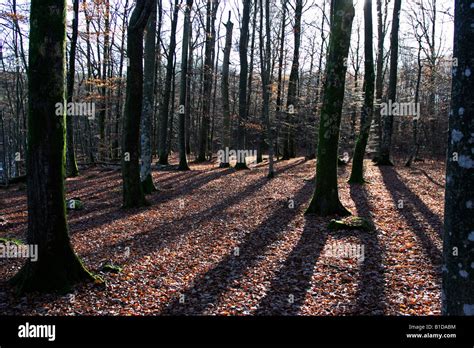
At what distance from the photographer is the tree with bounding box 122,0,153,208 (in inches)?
421

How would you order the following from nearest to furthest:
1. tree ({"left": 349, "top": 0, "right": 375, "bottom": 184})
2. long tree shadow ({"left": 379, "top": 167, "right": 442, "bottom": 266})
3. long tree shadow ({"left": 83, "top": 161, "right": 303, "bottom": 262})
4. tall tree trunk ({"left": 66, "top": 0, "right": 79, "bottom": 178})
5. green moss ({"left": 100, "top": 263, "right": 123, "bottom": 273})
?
1. green moss ({"left": 100, "top": 263, "right": 123, "bottom": 273})
2. long tree shadow ({"left": 379, "top": 167, "right": 442, "bottom": 266})
3. long tree shadow ({"left": 83, "top": 161, "right": 303, "bottom": 262})
4. tree ({"left": 349, "top": 0, "right": 375, "bottom": 184})
5. tall tree trunk ({"left": 66, "top": 0, "right": 79, "bottom": 178})

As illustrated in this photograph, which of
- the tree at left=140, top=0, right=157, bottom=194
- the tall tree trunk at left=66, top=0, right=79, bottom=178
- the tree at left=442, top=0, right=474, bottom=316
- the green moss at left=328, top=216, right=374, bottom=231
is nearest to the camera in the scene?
the tree at left=442, top=0, right=474, bottom=316

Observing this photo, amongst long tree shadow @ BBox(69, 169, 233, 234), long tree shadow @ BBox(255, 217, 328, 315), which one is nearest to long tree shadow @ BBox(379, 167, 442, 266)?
long tree shadow @ BBox(255, 217, 328, 315)

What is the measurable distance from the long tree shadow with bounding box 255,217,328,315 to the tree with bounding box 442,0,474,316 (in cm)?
253

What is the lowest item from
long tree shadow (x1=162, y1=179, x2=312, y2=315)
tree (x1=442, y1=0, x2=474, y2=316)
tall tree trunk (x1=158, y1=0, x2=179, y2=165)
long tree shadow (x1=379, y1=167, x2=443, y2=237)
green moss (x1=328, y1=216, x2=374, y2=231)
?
long tree shadow (x1=162, y1=179, x2=312, y2=315)

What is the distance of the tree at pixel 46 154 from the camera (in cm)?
527

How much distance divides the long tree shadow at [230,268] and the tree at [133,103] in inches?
183

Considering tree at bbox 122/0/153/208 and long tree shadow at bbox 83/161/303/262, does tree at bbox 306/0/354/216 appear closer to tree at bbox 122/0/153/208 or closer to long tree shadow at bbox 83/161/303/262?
long tree shadow at bbox 83/161/303/262

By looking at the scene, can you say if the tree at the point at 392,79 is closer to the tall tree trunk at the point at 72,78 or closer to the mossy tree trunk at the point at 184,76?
the mossy tree trunk at the point at 184,76

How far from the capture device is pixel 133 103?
11.4 m

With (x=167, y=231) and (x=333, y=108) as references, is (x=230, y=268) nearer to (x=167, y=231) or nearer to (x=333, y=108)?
(x=167, y=231)

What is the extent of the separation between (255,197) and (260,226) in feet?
12.6
